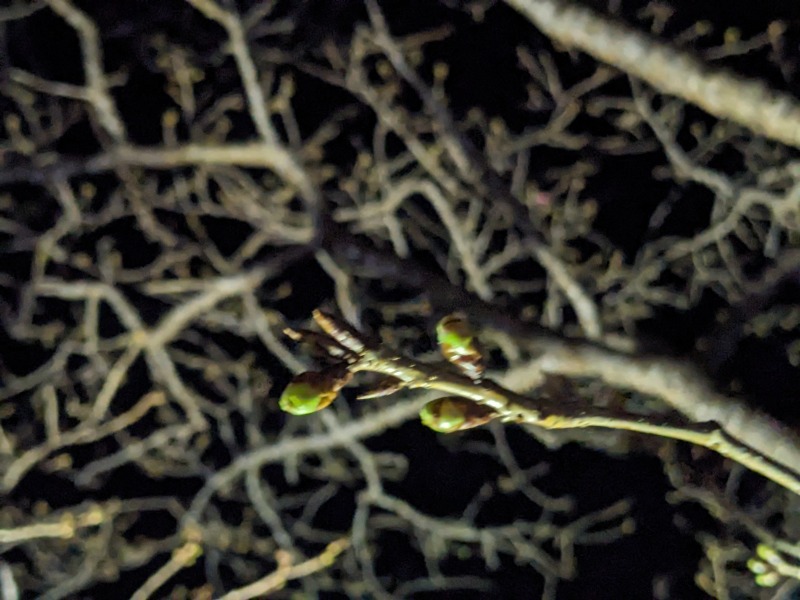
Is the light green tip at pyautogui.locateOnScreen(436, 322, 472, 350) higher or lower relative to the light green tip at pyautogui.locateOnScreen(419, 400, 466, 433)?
higher

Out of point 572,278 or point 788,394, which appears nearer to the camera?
point 572,278

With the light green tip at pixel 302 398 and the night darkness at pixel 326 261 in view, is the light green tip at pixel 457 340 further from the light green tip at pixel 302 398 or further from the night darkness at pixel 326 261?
the night darkness at pixel 326 261

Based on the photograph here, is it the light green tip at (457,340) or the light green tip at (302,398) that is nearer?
the light green tip at (302,398)

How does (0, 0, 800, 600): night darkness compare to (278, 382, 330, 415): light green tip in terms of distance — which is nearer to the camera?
(278, 382, 330, 415): light green tip

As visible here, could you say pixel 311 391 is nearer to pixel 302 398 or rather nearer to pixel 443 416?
pixel 302 398

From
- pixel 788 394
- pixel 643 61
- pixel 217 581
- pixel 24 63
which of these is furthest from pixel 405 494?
pixel 643 61

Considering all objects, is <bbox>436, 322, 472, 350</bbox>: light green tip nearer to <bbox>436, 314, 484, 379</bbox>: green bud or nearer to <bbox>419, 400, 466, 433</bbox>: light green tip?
<bbox>436, 314, 484, 379</bbox>: green bud

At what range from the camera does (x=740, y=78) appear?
279cm

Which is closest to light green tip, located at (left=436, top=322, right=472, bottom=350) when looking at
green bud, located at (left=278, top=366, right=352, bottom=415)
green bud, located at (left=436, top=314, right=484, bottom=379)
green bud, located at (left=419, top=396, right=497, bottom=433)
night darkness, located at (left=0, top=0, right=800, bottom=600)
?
green bud, located at (left=436, top=314, right=484, bottom=379)

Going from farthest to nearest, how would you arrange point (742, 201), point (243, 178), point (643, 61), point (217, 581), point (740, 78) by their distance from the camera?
point (217, 581) < point (243, 178) < point (742, 201) < point (643, 61) < point (740, 78)

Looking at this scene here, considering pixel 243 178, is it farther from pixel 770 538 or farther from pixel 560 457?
pixel 560 457

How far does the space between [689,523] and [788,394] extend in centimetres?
220

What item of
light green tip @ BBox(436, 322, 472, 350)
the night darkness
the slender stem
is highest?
light green tip @ BBox(436, 322, 472, 350)

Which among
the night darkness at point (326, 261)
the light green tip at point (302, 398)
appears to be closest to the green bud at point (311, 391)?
the light green tip at point (302, 398)
